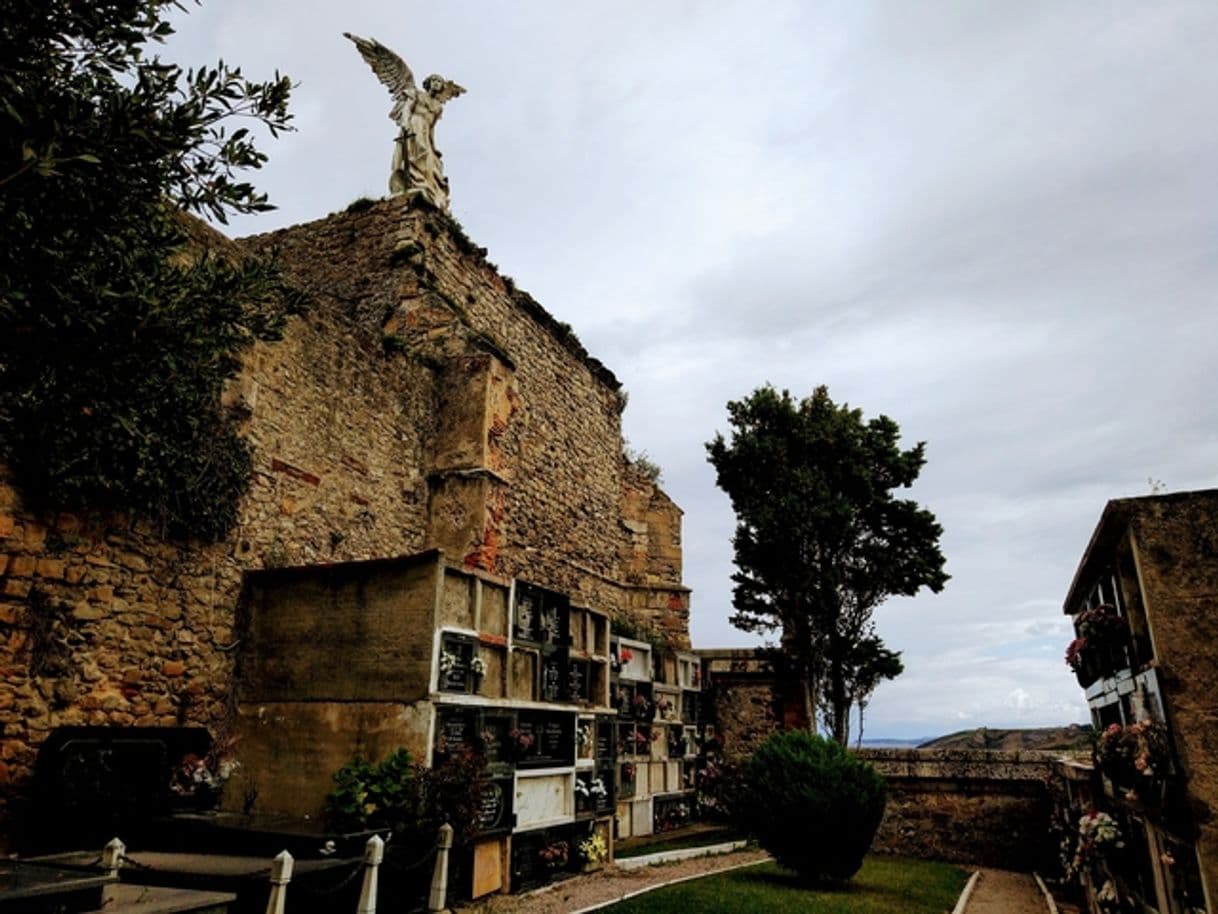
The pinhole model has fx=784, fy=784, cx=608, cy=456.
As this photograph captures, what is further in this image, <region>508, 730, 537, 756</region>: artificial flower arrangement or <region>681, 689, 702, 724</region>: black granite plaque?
<region>681, 689, 702, 724</region>: black granite plaque

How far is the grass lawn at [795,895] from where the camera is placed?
7.44m

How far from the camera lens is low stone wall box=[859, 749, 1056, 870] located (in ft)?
42.2

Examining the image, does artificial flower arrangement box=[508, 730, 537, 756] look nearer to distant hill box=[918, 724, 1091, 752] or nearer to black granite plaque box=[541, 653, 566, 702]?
black granite plaque box=[541, 653, 566, 702]

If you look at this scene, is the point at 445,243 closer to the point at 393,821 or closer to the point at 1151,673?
the point at 393,821

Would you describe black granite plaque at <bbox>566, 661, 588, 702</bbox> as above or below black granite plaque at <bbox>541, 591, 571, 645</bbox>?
below

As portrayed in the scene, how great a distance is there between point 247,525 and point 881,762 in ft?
38.2

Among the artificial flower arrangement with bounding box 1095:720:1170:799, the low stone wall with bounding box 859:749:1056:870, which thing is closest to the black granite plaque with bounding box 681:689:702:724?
the low stone wall with bounding box 859:749:1056:870

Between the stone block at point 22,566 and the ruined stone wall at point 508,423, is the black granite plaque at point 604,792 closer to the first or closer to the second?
the ruined stone wall at point 508,423

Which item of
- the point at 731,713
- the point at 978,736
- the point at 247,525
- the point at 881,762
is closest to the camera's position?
the point at 247,525

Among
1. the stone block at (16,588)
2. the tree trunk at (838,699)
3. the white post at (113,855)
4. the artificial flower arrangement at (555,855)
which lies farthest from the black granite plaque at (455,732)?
the tree trunk at (838,699)

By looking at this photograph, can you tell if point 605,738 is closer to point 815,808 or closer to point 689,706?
point 815,808

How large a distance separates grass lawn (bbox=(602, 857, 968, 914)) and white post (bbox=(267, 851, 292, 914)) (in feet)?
10.6

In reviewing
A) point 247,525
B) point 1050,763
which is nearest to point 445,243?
point 247,525

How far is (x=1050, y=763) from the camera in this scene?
12500 mm
